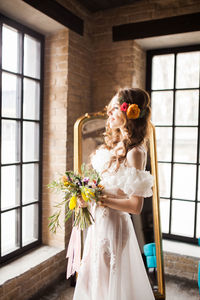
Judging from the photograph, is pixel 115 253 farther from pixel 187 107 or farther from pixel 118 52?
pixel 118 52

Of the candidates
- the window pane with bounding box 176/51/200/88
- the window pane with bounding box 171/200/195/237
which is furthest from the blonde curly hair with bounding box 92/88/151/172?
the window pane with bounding box 171/200/195/237

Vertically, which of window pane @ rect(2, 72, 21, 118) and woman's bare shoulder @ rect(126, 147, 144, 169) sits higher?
window pane @ rect(2, 72, 21, 118)

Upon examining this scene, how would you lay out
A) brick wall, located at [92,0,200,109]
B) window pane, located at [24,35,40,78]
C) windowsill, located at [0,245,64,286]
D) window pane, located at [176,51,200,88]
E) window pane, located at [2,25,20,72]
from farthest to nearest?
window pane, located at [176,51,200,88]
brick wall, located at [92,0,200,109]
window pane, located at [24,35,40,78]
window pane, located at [2,25,20,72]
windowsill, located at [0,245,64,286]

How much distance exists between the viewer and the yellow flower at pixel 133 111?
1.88 m

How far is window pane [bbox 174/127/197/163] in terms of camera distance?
334cm

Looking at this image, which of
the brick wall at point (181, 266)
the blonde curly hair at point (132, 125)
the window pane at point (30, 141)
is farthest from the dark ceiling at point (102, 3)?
the brick wall at point (181, 266)

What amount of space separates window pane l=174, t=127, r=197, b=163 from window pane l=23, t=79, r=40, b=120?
1711mm

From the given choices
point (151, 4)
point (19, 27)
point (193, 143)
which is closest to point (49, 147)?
point (19, 27)

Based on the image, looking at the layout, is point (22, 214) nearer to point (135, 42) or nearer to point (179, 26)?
point (135, 42)

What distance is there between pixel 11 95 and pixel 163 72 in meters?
1.88

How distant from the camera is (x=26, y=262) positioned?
8.82 feet

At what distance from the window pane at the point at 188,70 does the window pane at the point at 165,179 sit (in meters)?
1.02

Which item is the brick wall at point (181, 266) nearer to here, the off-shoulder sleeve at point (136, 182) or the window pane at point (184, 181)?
the window pane at point (184, 181)

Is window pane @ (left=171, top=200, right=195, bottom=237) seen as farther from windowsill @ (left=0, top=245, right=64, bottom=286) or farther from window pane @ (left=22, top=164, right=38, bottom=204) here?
window pane @ (left=22, top=164, right=38, bottom=204)
